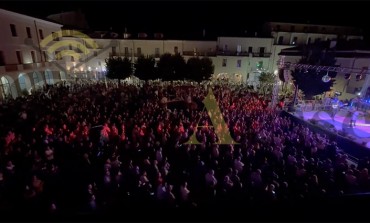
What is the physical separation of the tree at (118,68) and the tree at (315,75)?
693 inches

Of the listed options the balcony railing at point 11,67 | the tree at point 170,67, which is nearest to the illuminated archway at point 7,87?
the balcony railing at point 11,67

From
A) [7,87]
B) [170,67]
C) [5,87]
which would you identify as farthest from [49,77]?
[170,67]

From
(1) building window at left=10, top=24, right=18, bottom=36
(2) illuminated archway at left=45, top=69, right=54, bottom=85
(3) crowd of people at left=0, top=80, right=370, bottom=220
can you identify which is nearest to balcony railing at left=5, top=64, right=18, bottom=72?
(1) building window at left=10, top=24, right=18, bottom=36

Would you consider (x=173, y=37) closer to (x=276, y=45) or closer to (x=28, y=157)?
(x=276, y=45)

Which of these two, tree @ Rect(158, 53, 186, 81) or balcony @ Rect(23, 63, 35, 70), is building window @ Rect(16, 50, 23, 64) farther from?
tree @ Rect(158, 53, 186, 81)

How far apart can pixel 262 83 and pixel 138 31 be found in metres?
18.8

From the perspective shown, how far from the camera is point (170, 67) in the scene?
26484mm

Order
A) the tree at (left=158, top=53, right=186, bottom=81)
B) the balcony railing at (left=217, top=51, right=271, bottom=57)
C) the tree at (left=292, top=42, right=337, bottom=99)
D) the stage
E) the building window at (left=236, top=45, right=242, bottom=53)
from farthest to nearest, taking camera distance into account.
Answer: the building window at (left=236, top=45, right=242, bottom=53), the balcony railing at (left=217, top=51, right=271, bottom=57), the tree at (left=158, top=53, right=186, bottom=81), the tree at (left=292, top=42, right=337, bottom=99), the stage

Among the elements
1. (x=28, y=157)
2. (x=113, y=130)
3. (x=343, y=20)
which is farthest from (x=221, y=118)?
(x=343, y=20)

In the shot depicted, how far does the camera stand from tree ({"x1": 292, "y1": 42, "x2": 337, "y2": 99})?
19.9 metres

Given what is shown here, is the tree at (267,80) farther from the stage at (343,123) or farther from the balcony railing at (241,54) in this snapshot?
the stage at (343,123)

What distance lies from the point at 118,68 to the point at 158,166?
20181mm

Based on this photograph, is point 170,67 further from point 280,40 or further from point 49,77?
point 280,40

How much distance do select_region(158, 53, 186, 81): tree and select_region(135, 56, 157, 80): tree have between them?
0.80 m
